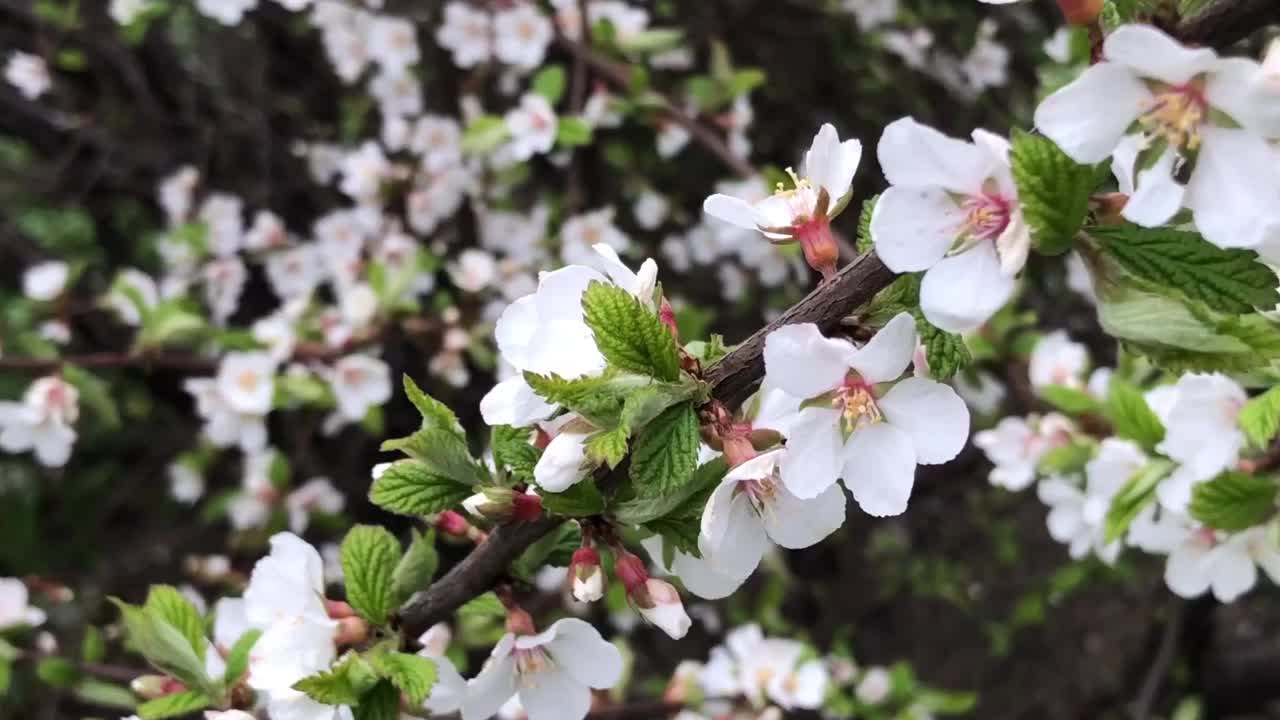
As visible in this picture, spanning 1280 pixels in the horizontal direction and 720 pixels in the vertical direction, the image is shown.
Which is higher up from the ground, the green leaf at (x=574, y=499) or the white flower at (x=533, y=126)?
the green leaf at (x=574, y=499)

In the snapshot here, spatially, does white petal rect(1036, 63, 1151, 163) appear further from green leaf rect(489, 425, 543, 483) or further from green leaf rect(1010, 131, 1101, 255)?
green leaf rect(489, 425, 543, 483)

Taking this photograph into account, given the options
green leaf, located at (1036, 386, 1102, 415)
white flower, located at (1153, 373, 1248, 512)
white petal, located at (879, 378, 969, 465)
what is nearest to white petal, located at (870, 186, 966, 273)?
white petal, located at (879, 378, 969, 465)

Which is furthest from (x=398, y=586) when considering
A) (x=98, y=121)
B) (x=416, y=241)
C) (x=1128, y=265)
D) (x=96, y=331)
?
(x=98, y=121)

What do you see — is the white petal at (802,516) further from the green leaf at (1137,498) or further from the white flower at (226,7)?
the white flower at (226,7)

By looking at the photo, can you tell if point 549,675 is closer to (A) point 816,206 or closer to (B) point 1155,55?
(A) point 816,206

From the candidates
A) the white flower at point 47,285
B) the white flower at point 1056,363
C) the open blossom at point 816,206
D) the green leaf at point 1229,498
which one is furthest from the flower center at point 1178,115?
the white flower at point 47,285

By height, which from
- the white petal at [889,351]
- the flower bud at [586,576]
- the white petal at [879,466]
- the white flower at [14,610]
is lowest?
the white flower at [14,610]
